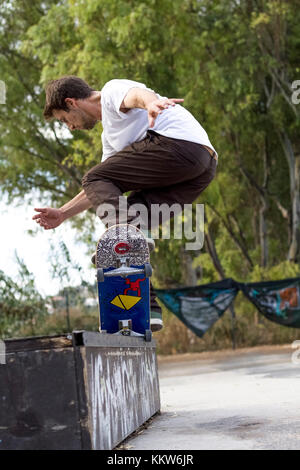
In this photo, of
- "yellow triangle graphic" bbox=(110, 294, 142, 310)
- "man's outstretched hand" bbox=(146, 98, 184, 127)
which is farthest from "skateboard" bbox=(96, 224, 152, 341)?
"man's outstretched hand" bbox=(146, 98, 184, 127)

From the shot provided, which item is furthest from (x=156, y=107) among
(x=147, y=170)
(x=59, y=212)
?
(x=59, y=212)

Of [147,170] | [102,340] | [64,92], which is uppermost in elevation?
[64,92]

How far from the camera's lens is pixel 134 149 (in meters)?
3.62

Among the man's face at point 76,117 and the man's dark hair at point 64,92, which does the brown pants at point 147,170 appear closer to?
the man's face at point 76,117

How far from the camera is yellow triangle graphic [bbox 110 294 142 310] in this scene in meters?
3.57

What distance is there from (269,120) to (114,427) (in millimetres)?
16149

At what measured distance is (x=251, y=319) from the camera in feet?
54.6

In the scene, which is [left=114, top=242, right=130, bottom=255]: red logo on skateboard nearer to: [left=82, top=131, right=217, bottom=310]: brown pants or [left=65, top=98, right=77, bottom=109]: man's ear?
[left=82, top=131, right=217, bottom=310]: brown pants

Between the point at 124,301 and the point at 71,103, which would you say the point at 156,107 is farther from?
the point at 124,301

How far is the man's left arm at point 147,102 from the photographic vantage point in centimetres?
299

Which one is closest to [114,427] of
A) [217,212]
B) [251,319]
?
[251,319]

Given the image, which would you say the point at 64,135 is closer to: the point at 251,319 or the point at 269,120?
the point at 269,120

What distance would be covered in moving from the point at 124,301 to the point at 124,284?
9 cm

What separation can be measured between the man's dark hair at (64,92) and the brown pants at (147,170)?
40cm
